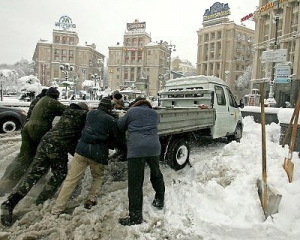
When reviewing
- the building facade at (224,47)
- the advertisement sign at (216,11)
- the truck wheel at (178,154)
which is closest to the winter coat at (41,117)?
the truck wheel at (178,154)

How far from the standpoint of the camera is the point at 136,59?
9150cm

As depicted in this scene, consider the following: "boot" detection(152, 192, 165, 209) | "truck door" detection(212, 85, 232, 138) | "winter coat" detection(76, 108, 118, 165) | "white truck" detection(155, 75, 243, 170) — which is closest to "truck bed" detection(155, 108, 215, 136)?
"white truck" detection(155, 75, 243, 170)

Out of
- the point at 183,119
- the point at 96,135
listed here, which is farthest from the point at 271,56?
the point at 96,135

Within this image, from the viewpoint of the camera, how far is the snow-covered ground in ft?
11.5

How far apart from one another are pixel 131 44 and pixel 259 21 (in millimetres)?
56522

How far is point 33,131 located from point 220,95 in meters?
5.43

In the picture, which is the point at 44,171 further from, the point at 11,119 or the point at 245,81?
the point at 245,81

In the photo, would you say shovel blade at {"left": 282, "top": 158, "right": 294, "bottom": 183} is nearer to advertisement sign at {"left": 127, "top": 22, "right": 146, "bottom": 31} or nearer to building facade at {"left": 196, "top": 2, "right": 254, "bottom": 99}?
building facade at {"left": 196, "top": 2, "right": 254, "bottom": 99}

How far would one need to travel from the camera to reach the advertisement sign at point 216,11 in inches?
2847

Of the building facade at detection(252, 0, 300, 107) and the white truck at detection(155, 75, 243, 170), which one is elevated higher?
the building facade at detection(252, 0, 300, 107)

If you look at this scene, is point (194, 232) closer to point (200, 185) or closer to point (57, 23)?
point (200, 185)

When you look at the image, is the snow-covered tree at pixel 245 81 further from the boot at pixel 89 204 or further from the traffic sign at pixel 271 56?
the boot at pixel 89 204

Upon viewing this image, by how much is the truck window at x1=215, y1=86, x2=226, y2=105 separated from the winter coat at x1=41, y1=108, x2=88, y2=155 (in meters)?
4.70

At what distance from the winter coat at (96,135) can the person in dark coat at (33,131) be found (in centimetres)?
89
